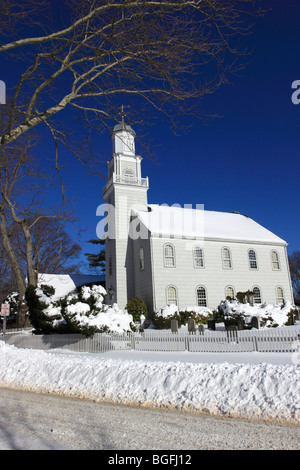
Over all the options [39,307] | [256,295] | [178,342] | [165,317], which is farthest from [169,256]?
[178,342]

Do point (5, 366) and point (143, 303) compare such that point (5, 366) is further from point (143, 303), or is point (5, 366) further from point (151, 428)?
point (143, 303)

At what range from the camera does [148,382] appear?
305 inches

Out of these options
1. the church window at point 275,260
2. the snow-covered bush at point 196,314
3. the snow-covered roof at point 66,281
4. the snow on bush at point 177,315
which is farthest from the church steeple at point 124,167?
the church window at point 275,260

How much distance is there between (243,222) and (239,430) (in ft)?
111

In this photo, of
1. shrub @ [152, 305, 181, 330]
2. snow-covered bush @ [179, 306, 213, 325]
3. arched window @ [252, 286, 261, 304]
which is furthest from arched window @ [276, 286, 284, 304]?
shrub @ [152, 305, 181, 330]

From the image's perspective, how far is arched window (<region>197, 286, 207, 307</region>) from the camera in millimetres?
29938

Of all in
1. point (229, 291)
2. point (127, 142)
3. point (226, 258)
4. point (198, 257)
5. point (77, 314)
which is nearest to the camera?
point (77, 314)

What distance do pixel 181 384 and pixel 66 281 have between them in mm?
37514

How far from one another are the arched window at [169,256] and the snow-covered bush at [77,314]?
39.6 ft

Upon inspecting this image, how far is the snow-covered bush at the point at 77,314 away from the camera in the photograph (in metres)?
15.9

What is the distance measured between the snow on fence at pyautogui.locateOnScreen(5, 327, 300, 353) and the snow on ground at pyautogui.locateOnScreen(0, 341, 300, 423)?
7.68ft

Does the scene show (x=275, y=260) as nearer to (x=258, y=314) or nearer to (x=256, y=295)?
(x=256, y=295)

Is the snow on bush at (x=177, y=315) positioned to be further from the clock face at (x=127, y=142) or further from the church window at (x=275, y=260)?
the clock face at (x=127, y=142)

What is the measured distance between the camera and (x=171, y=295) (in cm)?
2892
